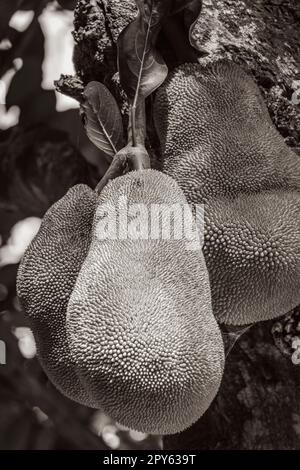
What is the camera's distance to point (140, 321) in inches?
24.1

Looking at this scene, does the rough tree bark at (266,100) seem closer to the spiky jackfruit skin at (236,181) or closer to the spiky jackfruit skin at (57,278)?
the spiky jackfruit skin at (236,181)

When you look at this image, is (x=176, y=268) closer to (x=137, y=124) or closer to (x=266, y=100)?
(x=137, y=124)

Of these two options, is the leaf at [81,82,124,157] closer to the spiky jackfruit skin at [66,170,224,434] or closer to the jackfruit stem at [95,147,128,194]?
the jackfruit stem at [95,147,128,194]

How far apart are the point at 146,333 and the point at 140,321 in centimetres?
1

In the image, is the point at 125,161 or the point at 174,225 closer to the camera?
the point at 174,225

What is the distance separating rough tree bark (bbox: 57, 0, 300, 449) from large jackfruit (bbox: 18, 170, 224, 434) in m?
0.24

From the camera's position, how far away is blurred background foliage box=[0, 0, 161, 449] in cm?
123

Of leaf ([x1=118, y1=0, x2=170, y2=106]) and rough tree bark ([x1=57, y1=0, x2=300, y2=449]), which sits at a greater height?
leaf ([x1=118, y1=0, x2=170, y2=106])

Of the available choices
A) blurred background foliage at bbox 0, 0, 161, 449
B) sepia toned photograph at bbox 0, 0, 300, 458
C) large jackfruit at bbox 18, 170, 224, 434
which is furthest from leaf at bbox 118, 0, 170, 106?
blurred background foliage at bbox 0, 0, 161, 449

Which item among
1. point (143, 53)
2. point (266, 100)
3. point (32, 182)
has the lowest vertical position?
point (32, 182)

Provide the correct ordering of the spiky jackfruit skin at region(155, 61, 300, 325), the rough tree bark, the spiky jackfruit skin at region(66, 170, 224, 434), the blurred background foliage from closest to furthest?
1. the spiky jackfruit skin at region(66, 170, 224, 434)
2. the spiky jackfruit skin at region(155, 61, 300, 325)
3. the rough tree bark
4. the blurred background foliage

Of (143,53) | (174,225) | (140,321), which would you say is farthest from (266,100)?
(140,321)
